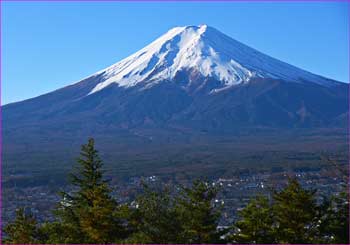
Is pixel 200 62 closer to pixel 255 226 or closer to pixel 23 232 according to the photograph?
pixel 23 232

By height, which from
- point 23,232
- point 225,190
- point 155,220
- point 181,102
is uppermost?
point 181,102

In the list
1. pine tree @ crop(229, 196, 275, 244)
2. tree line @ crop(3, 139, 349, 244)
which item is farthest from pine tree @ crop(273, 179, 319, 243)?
pine tree @ crop(229, 196, 275, 244)

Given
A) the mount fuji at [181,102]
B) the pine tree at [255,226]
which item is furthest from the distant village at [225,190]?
the mount fuji at [181,102]

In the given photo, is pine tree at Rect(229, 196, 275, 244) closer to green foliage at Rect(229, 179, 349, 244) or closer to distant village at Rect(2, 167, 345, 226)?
green foliage at Rect(229, 179, 349, 244)

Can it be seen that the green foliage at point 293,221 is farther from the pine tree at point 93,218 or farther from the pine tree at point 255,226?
the pine tree at point 93,218

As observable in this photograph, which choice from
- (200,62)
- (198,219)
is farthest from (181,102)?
(198,219)

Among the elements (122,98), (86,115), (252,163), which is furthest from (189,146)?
(122,98)
